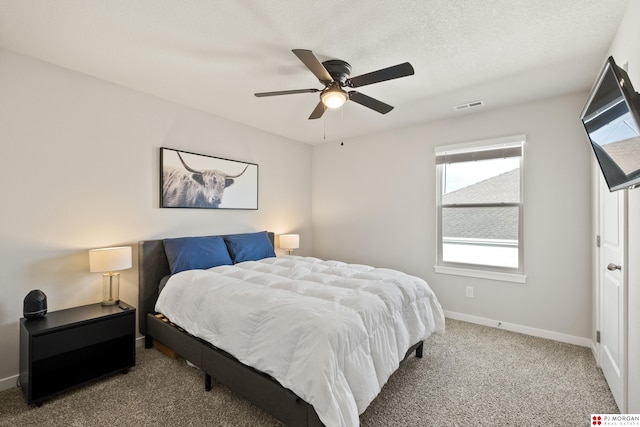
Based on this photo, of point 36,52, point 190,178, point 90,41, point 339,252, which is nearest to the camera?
point 90,41

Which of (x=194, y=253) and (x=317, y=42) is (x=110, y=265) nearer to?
(x=194, y=253)

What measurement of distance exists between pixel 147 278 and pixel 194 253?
494mm

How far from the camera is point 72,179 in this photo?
2.55m

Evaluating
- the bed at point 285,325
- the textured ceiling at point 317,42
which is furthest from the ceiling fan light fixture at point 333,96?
the bed at point 285,325

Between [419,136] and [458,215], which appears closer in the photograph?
[458,215]

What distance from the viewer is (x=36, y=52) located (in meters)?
2.28

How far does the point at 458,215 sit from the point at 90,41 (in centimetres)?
400

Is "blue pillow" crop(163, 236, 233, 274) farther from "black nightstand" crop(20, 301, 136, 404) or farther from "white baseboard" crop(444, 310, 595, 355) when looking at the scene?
"white baseboard" crop(444, 310, 595, 355)

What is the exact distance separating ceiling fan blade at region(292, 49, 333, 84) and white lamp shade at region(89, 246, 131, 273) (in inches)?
87.0

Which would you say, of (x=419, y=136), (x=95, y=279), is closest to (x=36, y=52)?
(x=95, y=279)

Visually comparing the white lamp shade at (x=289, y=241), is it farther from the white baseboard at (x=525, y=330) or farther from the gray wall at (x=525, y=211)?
the white baseboard at (x=525, y=330)

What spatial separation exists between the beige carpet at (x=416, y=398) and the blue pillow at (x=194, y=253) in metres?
0.87

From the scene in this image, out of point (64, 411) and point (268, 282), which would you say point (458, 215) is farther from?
point (64, 411)

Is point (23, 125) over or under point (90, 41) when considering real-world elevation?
under
